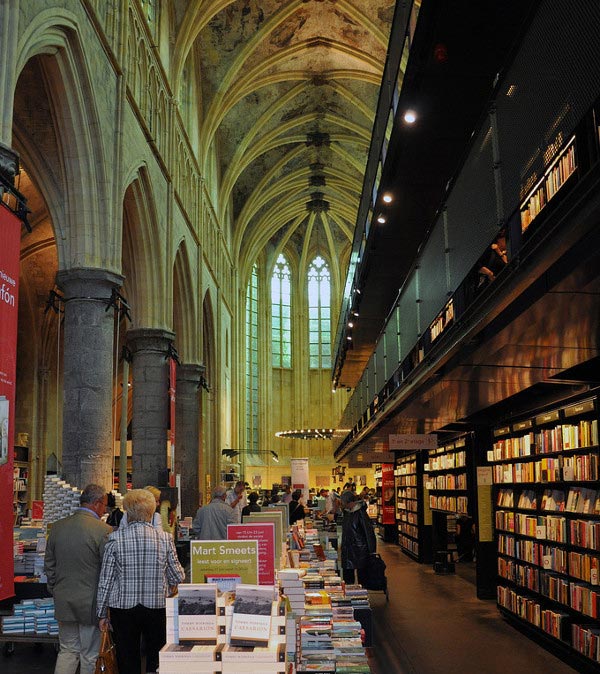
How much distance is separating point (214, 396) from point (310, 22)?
13.1m

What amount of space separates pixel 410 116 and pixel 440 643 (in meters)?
6.19

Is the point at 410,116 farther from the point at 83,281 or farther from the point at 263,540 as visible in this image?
the point at 263,540

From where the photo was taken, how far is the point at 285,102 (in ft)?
101

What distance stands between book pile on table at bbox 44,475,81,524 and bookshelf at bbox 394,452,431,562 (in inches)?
328

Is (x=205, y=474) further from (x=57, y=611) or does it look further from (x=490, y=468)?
(x=57, y=611)

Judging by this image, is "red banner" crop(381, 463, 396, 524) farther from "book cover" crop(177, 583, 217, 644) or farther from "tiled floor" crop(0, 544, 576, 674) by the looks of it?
"book cover" crop(177, 583, 217, 644)

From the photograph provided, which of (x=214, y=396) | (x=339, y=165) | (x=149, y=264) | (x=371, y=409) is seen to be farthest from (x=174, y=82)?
(x=339, y=165)

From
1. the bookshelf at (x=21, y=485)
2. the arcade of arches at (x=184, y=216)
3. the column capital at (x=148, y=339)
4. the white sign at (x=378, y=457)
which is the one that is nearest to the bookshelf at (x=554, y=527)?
the arcade of arches at (x=184, y=216)

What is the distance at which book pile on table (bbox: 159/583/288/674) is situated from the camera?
147 inches

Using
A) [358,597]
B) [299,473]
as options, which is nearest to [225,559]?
[358,597]

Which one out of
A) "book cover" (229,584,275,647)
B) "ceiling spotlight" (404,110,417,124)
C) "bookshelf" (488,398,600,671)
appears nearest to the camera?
"book cover" (229,584,275,647)

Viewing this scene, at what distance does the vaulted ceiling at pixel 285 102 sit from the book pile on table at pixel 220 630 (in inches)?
721

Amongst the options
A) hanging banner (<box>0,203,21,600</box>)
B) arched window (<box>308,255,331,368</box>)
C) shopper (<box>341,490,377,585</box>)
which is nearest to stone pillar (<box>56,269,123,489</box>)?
shopper (<box>341,490,377,585</box>)

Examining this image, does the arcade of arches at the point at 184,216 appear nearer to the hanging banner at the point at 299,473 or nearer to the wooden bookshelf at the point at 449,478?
the hanging banner at the point at 299,473
